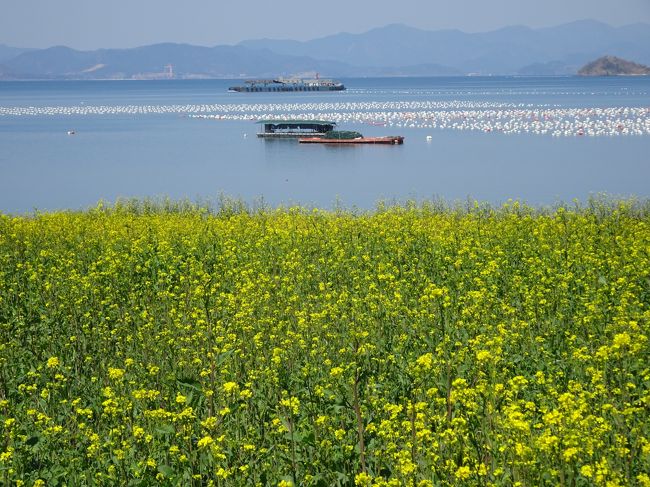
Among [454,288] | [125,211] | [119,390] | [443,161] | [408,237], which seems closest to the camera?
[119,390]

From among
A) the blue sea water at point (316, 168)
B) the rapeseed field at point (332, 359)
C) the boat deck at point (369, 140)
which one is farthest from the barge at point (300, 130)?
the rapeseed field at point (332, 359)

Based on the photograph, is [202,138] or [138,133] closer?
[202,138]

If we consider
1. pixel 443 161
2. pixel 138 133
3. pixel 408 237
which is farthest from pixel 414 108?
pixel 408 237

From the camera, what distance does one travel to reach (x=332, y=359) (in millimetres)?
10500

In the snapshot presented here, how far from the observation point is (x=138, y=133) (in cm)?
9338

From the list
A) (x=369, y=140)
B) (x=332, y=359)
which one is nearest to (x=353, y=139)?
(x=369, y=140)

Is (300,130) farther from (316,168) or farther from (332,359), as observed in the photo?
(332,359)

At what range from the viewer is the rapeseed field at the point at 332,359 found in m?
7.33

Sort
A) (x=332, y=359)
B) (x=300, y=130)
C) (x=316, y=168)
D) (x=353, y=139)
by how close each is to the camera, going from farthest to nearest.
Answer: (x=300, y=130) < (x=353, y=139) < (x=316, y=168) < (x=332, y=359)

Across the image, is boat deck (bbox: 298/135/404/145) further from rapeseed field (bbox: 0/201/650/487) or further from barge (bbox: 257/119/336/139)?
rapeseed field (bbox: 0/201/650/487)

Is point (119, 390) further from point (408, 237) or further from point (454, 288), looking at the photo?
point (408, 237)

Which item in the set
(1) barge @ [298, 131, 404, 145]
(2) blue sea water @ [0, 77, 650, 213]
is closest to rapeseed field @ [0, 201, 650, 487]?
(2) blue sea water @ [0, 77, 650, 213]

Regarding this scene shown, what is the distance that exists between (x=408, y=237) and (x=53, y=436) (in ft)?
34.6

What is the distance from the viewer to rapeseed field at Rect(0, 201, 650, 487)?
7.33 meters
